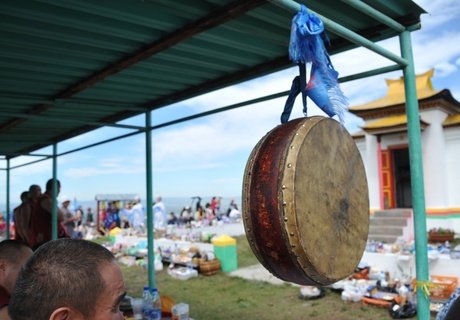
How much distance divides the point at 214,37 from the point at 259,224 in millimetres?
1793

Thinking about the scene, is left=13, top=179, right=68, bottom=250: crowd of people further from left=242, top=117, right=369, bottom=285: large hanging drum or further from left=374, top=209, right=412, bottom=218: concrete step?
left=374, top=209, right=412, bottom=218: concrete step

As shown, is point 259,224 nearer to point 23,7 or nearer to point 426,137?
point 23,7

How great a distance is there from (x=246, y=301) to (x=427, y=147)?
955 cm

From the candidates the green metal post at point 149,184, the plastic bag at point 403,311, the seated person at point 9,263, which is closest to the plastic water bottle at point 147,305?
the green metal post at point 149,184

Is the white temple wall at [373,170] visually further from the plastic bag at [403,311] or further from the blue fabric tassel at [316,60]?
the blue fabric tassel at [316,60]

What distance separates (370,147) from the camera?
14.6 m

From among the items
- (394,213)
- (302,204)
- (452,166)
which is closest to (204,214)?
(394,213)

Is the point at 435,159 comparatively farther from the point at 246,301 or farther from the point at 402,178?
the point at 246,301

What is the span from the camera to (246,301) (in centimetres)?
685

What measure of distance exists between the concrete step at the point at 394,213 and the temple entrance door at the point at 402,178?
1.69 metres

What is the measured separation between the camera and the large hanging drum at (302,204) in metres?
1.40

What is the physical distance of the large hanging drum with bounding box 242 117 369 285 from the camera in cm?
140

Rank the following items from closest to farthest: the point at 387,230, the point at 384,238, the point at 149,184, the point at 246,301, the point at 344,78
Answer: the point at 344,78 < the point at 149,184 < the point at 246,301 < the point at 384,238 < the point at 387,230

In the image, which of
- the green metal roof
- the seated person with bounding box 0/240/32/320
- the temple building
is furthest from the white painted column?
the seated person with bounding box 0/240/32/320
